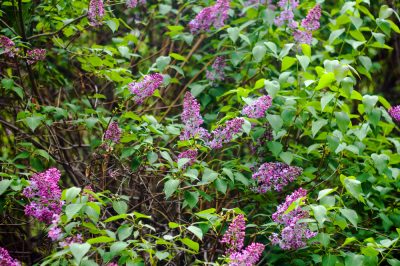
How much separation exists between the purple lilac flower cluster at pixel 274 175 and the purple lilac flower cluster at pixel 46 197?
3.26 feet

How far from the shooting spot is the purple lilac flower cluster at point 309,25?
10.0ft

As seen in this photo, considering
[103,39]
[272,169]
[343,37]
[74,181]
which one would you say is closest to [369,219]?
[272,169]

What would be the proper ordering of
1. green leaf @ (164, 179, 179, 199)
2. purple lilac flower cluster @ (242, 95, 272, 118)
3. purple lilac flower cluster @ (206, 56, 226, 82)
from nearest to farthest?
green leaf @ (164, 179, 179, 199)
purple lilac flower cluster @ (242, 95, 272, 118)
purple lilac flower cluster @ (206, 56, 226, 82)

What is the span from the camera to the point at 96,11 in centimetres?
301

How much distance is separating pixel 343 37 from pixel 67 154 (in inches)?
74.0

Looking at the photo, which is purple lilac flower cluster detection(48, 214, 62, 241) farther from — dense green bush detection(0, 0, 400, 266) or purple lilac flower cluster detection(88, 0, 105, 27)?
purple lilac flower cluster detection(88, 0, 105, 27)

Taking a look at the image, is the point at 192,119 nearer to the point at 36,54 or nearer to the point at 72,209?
the point at 72,209

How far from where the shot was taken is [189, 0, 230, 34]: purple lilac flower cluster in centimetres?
332

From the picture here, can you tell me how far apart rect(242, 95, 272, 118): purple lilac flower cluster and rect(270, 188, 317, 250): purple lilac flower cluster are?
1.54 ft

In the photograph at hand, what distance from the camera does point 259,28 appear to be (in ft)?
11.3

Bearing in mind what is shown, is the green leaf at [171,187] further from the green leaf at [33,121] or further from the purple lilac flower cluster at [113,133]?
the green leaf at [33,121]

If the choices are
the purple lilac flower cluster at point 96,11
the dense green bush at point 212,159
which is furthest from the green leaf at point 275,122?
the purple lilac flower cluster at point 96,11

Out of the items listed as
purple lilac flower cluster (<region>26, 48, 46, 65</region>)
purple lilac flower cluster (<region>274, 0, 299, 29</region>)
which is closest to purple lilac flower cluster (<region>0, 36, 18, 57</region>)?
purple lilac flower cluster (<region>26, 48, 46, 65</region>)

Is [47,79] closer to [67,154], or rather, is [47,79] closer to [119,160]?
[67,154]
